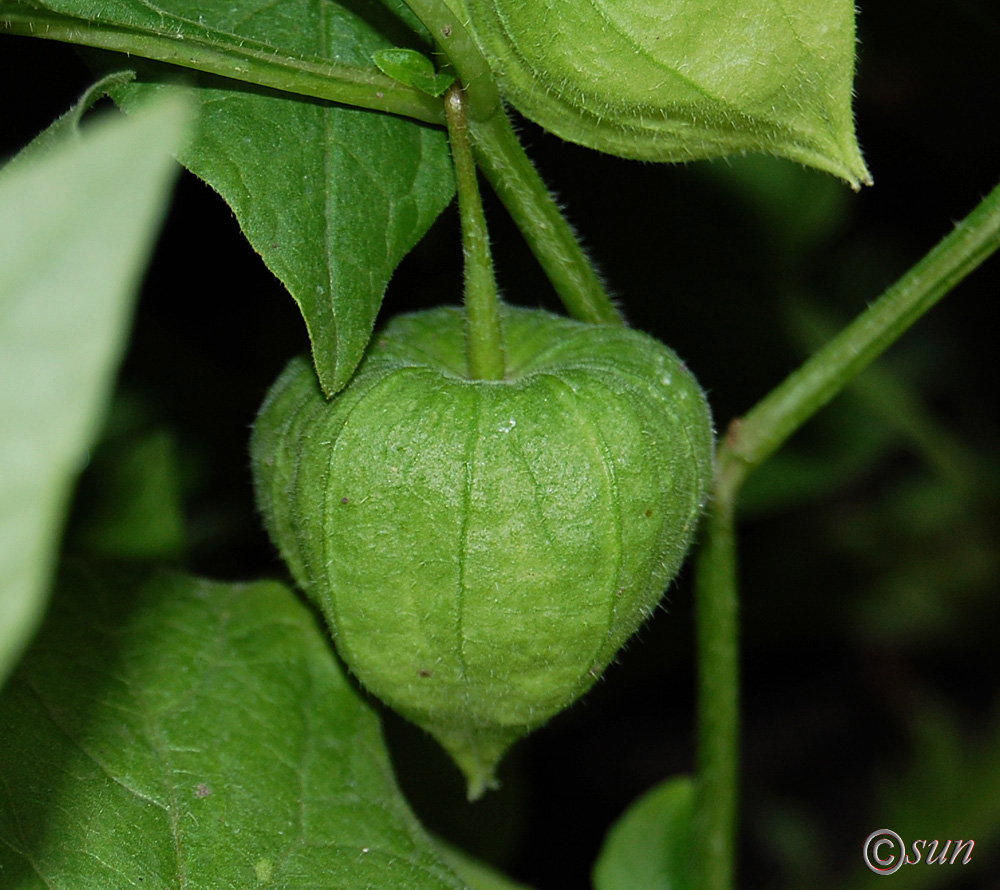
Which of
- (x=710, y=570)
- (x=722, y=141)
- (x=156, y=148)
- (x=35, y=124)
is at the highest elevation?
(x=156, y=148)

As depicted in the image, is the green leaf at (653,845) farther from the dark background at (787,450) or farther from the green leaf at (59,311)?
the green leaf at (59,311)

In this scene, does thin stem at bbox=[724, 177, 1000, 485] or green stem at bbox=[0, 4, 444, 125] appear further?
thin stem at bbox=[724, 177, 1000, 485]

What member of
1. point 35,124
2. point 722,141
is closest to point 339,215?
point 722,141

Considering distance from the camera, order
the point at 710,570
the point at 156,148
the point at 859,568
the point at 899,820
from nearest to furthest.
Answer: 1. the point at 156,148
2. the point at 710,570
3. the point at 899,820
4. the point at 859,568

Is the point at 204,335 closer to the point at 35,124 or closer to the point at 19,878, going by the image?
the point at 35,124

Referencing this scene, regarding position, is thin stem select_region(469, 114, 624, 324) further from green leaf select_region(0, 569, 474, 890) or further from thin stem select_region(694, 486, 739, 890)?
green leaf select_region(0, 569, 474, 890)

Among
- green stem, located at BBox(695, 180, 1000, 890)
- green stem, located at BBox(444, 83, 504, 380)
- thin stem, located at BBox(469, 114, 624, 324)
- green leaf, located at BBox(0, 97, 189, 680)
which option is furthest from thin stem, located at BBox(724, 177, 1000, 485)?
green leaf, located at BBox(0, 97, 189, 680)

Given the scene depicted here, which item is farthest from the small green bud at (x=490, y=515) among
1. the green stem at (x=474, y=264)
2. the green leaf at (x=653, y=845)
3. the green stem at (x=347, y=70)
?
the green leaf at (x=653, y=845)
